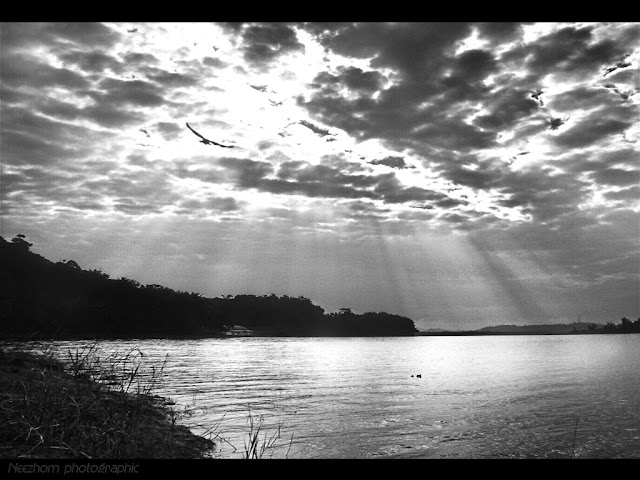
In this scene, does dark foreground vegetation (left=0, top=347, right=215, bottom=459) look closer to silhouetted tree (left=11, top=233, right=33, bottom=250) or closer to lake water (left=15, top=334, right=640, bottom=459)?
lake water (left=15, top=334, right=640, bottom=459)

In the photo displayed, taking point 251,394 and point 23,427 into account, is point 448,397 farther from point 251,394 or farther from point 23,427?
point 23,427

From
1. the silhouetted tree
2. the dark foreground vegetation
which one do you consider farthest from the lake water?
the silhouetted tree

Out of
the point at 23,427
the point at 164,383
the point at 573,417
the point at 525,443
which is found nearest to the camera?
the point at 23,427

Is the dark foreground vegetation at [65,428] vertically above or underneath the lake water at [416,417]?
above

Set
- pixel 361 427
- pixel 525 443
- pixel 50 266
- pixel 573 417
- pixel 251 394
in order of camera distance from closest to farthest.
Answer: pixel 525 443, pixel 361 427, pixel 573 417, pixel 251 394, pixel 50 266

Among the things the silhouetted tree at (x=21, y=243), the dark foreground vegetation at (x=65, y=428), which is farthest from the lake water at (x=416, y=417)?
the silhouetted tree at (x=21, y=243)

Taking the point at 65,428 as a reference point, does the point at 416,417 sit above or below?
below

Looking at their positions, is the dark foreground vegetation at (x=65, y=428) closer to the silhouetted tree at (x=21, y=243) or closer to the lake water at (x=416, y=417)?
the lake water at (x=416, y=417)

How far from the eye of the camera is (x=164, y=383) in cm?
4306

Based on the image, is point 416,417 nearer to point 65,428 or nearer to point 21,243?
point 65,428

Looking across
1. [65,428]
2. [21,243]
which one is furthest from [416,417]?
[21,243]

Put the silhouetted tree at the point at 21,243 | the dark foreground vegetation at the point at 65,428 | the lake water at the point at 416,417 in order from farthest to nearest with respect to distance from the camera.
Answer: the silhouetted tree at the point at 21,243, the lake water at the point at 416,417, the dark foreground vegetation at the point at 65,428
